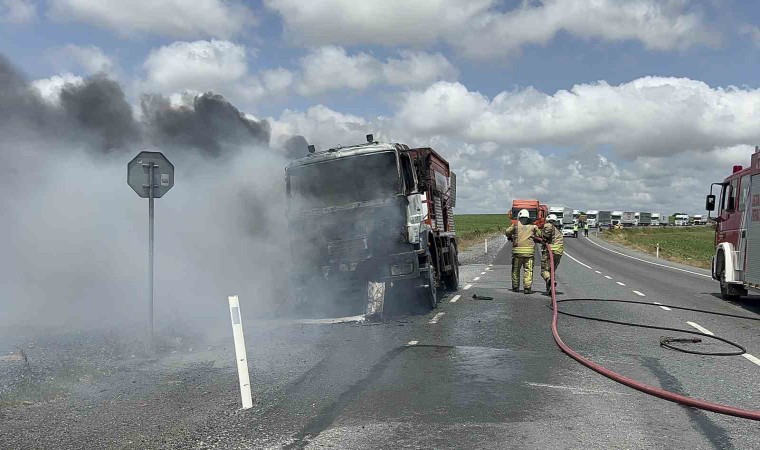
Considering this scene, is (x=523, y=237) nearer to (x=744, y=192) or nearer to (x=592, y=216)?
(x=744, y=192)

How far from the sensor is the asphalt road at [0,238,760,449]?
478 cm

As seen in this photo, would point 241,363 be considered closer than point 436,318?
Yes

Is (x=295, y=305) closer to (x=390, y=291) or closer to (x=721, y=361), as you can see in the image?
(x=390, y=291)

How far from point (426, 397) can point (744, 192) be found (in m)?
10.1

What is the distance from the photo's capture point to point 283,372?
7078 mm

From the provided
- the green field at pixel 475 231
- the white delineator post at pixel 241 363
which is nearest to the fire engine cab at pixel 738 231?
the white delineator post at pixel 241 363

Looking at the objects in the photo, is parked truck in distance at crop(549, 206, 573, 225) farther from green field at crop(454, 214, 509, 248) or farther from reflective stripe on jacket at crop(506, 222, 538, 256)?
reflective stripe on jacket at crop(506, 222, 538, 256)

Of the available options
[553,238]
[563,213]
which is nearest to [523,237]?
[553,238]

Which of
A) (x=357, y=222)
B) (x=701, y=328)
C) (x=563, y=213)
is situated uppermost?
A: (x=563, y=213)

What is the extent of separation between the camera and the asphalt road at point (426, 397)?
478 cm

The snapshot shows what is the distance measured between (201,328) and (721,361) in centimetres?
772

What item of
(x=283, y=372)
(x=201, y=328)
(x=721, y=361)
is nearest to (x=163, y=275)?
(x=201, y=328)

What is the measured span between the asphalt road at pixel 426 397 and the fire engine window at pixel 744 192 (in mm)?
3635

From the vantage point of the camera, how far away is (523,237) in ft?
48.3
